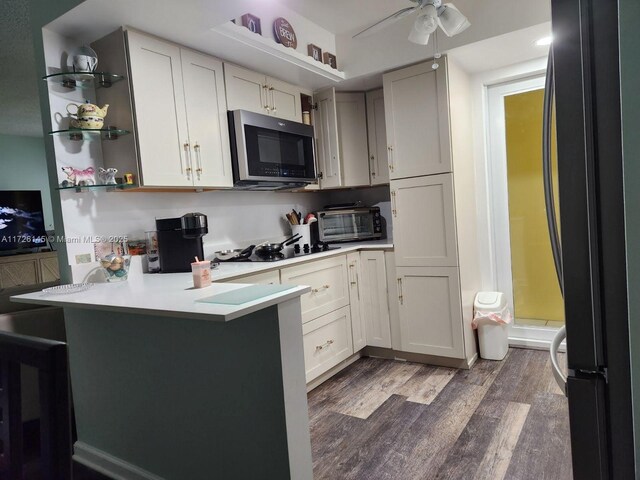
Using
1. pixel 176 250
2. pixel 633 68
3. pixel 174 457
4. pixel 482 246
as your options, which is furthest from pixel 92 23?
pixel 482 246

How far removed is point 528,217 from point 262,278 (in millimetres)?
2195

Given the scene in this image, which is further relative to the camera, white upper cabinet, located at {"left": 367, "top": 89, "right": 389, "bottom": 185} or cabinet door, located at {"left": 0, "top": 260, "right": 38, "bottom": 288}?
cabinet door, located at {"left": 0, "top": 260, "right": 38, "bottom": 288}

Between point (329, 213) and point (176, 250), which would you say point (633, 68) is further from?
point (329, 213)

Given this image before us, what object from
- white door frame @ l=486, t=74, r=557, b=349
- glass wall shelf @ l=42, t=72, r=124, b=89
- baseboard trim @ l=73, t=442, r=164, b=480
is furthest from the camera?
white door frame @ l=486, t=74, r=557, b=349

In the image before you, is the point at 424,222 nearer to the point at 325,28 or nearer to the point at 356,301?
the point at 356,301

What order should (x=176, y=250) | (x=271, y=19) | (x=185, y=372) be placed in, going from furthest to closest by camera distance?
(x=271, y=19) < (x=176, y=250) < (x=185, y=372)

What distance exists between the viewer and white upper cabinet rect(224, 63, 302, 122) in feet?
8.68

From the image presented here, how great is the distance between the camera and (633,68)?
2.54 feet

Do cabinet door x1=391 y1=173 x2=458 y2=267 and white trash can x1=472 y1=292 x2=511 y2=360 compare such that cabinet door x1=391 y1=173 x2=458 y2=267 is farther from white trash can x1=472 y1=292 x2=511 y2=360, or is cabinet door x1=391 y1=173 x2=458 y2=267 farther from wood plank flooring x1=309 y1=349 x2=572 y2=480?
wood plank flooring x1=309 y1=349 x2=572 y2=480

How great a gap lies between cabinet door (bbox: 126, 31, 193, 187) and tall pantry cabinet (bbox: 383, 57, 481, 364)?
1499 millimetres

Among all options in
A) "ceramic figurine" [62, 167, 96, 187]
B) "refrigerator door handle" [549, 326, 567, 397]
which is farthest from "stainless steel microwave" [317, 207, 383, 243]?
"refrigerator door handle" [549, 326, 567, 397]

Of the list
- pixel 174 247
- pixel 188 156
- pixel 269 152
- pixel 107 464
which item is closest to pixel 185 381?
pixel 107 464

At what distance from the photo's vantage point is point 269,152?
9.12 feet

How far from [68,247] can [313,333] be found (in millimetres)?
1501
